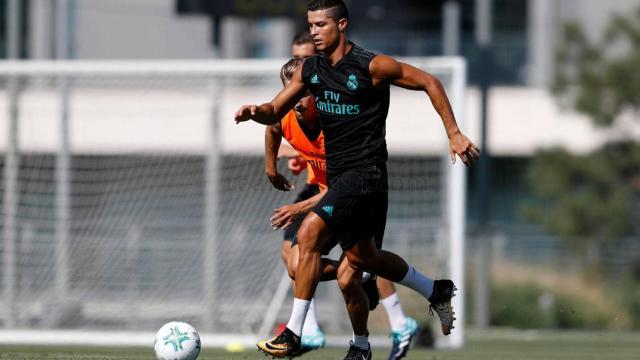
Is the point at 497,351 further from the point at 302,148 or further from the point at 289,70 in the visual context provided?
the point at 289,70

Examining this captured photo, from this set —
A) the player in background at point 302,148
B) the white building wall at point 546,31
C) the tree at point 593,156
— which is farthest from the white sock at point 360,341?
the white building wall at point 546,31

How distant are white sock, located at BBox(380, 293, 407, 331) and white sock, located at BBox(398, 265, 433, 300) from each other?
535 millimetres

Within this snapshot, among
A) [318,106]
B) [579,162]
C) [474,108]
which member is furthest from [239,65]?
[474,108]

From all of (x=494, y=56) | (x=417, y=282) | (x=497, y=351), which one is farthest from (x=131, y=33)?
(x=417, y=282)

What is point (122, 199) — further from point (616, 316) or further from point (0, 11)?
point (0, 11)

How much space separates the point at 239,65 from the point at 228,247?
6.62ft

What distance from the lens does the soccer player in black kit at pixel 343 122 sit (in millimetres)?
7699

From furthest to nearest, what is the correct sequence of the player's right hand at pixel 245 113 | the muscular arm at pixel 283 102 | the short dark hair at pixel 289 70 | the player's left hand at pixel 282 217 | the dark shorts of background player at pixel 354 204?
the short dark hair at pixel 289 70, the player's left hand at pixel 282 217, the muscular arm at pixel 283 102, the dark shorts of background player at pixel 354 204, the player's right hand at pixel 245 113

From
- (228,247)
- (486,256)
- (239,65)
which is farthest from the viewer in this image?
(486,256)

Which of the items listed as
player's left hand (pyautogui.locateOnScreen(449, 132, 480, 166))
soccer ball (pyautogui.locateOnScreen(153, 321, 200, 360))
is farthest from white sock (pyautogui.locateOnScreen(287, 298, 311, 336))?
player's left hand (pyautogui.locateOnScreen(449, 132, 480, 166))

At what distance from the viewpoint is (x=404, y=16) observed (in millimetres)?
21641

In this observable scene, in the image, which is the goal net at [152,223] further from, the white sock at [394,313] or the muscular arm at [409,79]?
the muscular arm at [409,79]

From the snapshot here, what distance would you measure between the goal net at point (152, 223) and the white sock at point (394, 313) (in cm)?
409

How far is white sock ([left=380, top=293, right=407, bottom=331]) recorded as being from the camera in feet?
29.6
